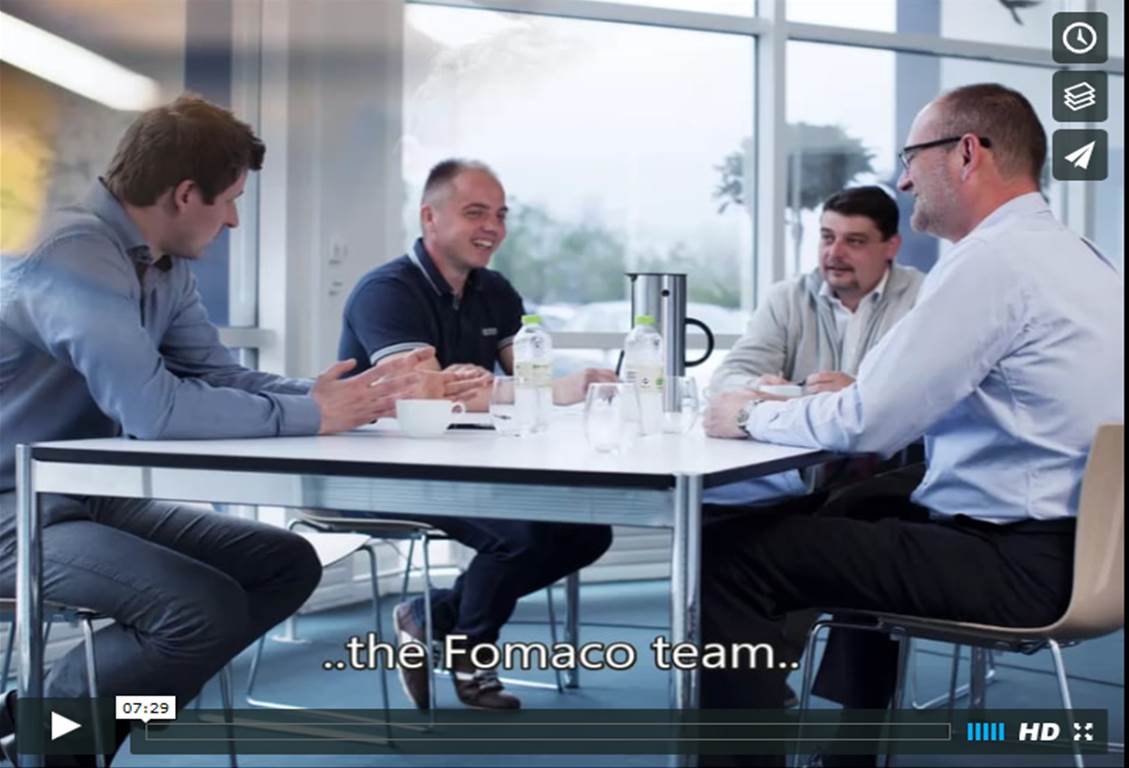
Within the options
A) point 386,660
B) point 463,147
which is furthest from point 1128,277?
point 463,147

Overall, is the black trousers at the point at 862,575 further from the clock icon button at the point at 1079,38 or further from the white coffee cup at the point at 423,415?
the clock icon button at the point at 1079,38

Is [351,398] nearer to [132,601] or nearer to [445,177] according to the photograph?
[132,601]

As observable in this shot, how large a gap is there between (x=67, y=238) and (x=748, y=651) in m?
1.22

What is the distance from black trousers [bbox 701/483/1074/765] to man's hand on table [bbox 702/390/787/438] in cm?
21

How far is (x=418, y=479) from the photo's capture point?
1.96 metres

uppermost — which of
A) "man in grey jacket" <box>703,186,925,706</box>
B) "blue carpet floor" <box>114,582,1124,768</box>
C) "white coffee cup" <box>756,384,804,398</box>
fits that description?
"man in grey jacket" <box>703,186,925,706</box>

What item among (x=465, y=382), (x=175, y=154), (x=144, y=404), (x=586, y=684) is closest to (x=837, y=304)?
(x=586, y=684)

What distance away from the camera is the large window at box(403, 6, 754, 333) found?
497 centimetres

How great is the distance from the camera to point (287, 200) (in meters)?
4.49

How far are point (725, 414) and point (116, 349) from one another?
979 millimetres

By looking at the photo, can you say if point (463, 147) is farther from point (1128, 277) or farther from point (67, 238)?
point (1128, 277)

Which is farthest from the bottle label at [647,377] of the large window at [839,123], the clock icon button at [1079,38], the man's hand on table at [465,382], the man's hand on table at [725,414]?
the large window at [839,123]

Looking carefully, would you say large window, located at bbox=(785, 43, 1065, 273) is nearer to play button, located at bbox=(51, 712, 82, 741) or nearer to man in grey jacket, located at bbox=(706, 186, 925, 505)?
man in grey jacket, located at bbox=(706, 186, 925, 505)
